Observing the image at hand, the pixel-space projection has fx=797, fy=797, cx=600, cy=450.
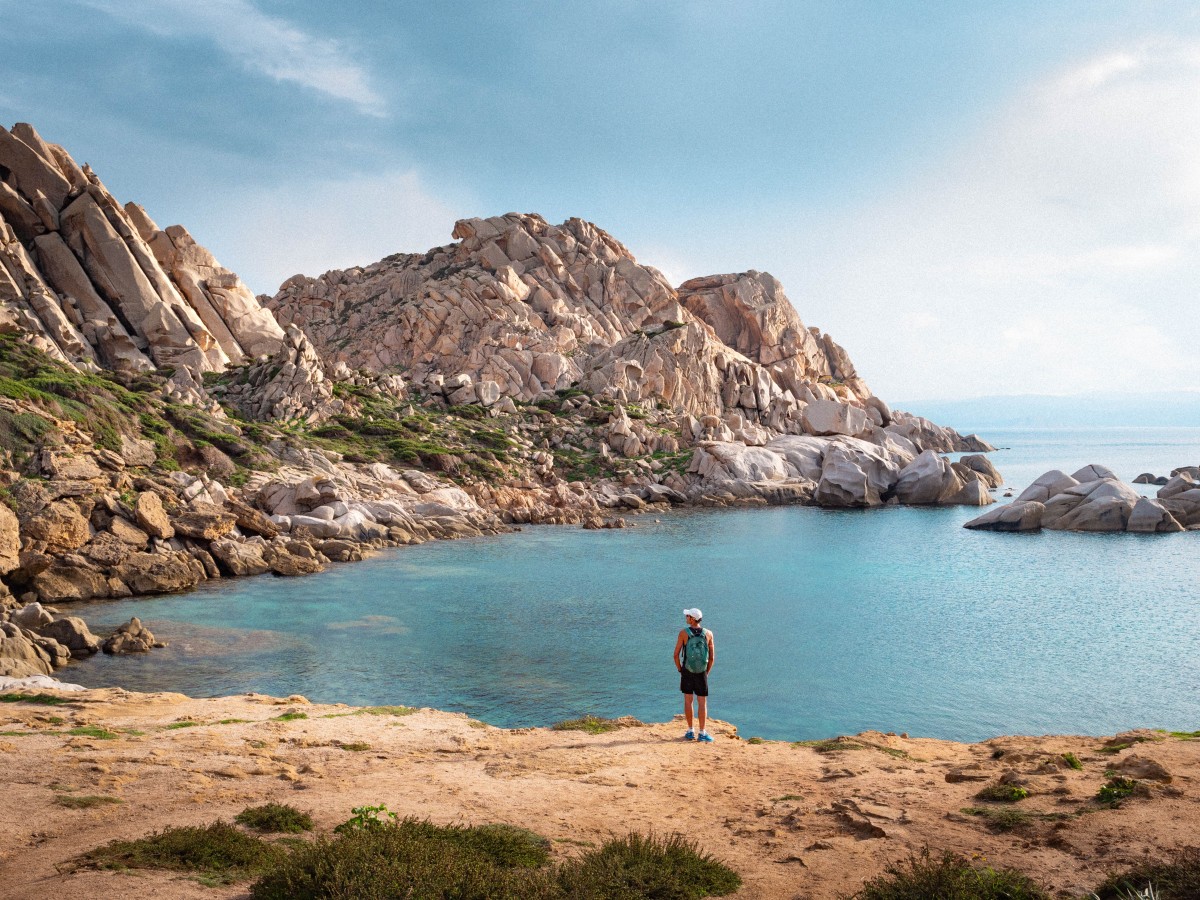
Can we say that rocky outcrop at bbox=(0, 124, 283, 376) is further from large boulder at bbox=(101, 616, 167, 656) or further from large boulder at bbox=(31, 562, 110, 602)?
large boulder at bbox=(101, 616, 167, 656)

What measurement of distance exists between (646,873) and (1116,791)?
24.1ft

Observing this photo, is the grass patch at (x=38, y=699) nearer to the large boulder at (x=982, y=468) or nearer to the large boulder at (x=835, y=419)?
the large boulder at (x=982, y=468)

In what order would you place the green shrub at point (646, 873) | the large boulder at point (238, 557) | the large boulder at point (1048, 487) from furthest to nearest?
the large boulder at point (1048, 487) → the large boulder at point (238, 557) → the green shrub at point (646, 873)

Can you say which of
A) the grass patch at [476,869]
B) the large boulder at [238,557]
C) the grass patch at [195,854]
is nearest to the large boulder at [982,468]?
the large boulder at [238,557]

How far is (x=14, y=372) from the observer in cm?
4772

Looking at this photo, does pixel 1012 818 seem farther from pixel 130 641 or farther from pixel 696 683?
pixel 130 641

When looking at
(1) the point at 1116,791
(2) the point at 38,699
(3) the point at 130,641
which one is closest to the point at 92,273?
(3) the point at 130,641

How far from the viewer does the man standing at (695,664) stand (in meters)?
16.8

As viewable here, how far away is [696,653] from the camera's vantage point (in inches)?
666

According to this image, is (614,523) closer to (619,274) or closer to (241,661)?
(241,661)

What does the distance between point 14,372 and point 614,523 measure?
131ft

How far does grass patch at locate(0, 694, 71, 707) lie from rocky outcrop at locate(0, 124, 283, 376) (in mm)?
49946

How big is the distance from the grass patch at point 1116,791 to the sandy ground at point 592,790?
0.64 ft

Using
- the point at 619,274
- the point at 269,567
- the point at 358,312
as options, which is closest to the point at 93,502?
the point at 269,567
